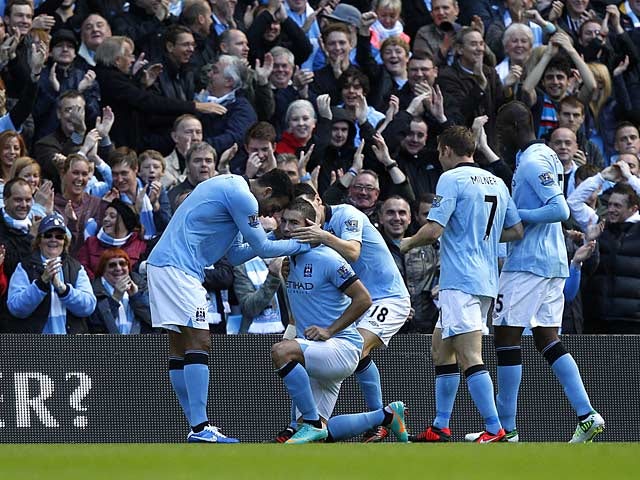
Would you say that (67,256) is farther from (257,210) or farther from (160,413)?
(257,210)

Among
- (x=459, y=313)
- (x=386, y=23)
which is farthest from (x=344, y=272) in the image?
(x=386, y=23)

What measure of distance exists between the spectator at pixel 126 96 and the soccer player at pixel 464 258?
473cm

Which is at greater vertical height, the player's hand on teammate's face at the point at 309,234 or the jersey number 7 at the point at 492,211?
the jersey number 7 at the point at 492,211

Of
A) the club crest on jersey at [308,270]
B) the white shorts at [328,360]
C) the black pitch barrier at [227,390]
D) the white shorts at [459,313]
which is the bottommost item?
the black pitch barrier at [227,390]

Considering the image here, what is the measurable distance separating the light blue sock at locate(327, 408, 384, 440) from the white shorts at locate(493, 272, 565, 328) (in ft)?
4.63

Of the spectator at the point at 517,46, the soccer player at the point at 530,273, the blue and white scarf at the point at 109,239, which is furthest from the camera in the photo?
the spectator at the point at 517,46

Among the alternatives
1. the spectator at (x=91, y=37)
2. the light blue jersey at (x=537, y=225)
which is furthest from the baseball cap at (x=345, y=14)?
the light blue jersey at (x=537, y=225)

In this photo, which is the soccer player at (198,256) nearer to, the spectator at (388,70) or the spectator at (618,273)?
the spectator at (618,273)

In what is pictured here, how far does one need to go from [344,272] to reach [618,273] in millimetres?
4215

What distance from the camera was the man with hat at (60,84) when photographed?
16094 mm

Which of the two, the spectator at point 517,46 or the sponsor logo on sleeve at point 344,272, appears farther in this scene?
the spectator at point 517,46

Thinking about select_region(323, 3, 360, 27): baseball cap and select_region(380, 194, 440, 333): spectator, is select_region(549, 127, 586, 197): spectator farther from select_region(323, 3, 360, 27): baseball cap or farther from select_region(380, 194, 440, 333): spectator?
select_region(323, 3, 360, 27): baseball cap

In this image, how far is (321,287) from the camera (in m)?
12.1

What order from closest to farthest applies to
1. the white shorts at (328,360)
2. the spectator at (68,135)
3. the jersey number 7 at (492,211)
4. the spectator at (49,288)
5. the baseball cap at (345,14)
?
the white shorts at (328,360), the jersey number 7 at (492,211), the spectator at (49,288), the spectator at (68,135), the baseball cap at (345,14)
